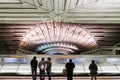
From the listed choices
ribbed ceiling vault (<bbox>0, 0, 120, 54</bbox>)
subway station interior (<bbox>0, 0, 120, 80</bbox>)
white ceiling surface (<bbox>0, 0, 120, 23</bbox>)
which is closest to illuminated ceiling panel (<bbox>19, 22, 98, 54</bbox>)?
subway station interior (<bbox>0, 0, 120, 80</bbox>)

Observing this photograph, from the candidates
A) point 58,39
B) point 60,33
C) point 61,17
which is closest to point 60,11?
point 61,17

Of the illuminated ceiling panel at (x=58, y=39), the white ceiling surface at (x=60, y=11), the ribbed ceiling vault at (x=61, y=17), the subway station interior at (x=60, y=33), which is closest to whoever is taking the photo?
the subway station interior at (x=60, y=33)

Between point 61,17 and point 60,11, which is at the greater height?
point 60,11

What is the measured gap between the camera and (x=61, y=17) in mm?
19266

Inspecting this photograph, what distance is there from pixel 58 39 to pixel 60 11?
7503 millimetres

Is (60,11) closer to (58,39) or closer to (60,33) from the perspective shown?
(60,33)

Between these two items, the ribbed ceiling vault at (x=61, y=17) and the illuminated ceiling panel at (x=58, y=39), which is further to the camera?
the illuminated ceiling panel at (x=58, y=39)

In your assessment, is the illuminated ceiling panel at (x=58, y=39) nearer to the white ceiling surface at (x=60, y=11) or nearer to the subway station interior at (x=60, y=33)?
the subway station interior at (x=60, y=33)

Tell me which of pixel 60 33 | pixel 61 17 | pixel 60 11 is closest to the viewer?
pixel 60 11

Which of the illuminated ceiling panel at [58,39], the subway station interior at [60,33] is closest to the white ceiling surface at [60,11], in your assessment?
the subway station interior at [60,33]

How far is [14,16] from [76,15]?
16.0ft

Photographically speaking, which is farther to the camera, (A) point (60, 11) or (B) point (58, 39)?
(B) point (58, 39)

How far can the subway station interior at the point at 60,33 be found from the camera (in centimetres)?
1470

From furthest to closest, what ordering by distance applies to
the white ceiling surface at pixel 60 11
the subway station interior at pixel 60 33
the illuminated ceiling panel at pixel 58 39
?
1. the illuminated ceiling panel at pixel 58 39
2. the white ceiling surface at pixel 60 11
3. the subway station interior at pixel 60 33
